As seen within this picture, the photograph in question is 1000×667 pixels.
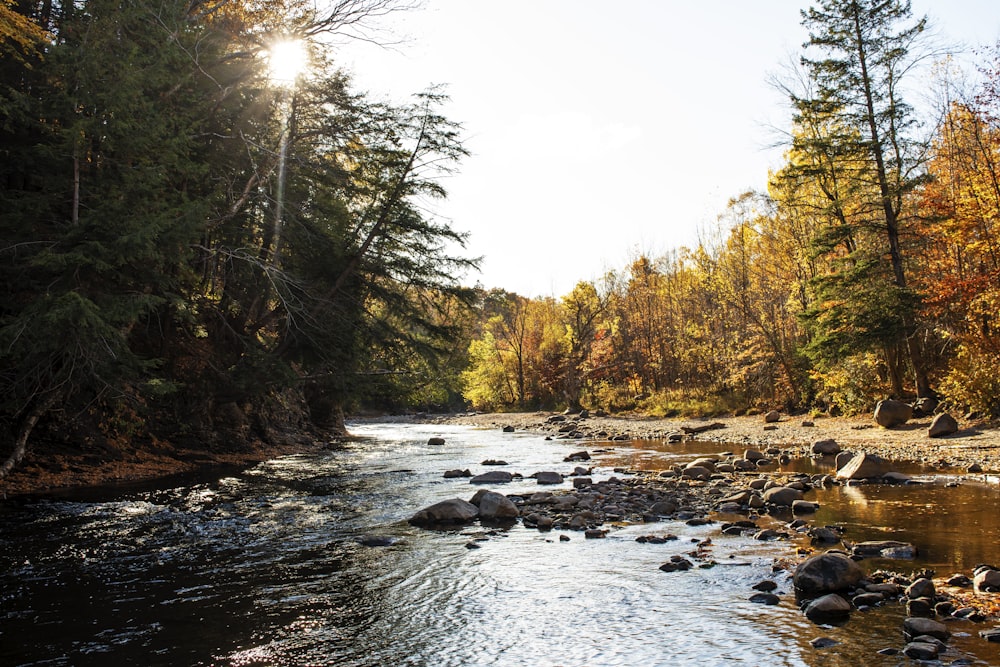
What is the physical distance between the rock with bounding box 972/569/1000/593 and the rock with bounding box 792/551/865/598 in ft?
3.31

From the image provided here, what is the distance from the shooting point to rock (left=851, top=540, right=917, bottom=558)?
8.04m

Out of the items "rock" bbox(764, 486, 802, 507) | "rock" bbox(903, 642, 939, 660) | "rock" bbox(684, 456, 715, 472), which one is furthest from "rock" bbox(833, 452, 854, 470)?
"rock" bbox(903, 642, 939, 660)

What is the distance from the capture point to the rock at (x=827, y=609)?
6.23m

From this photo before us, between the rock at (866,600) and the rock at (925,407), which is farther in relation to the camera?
the rock at (925,407)

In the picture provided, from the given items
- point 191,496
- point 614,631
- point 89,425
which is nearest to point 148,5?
point 89,425

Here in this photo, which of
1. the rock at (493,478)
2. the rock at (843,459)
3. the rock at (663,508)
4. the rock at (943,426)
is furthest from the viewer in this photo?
the rock at (943,426)

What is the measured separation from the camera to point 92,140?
1290cm

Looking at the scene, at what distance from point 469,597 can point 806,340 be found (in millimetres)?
27635

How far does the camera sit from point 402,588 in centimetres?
754

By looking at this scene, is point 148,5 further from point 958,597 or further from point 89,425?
point 958,597

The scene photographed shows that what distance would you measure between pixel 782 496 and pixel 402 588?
293 inches

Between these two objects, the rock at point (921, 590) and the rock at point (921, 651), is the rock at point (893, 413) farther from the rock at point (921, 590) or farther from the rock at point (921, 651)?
the rock at point (921, 651)

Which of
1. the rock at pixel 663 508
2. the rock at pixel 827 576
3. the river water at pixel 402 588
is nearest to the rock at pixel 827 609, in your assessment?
the river water at pixel 402 588

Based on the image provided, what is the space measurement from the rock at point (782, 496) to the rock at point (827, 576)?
470 centimetres
